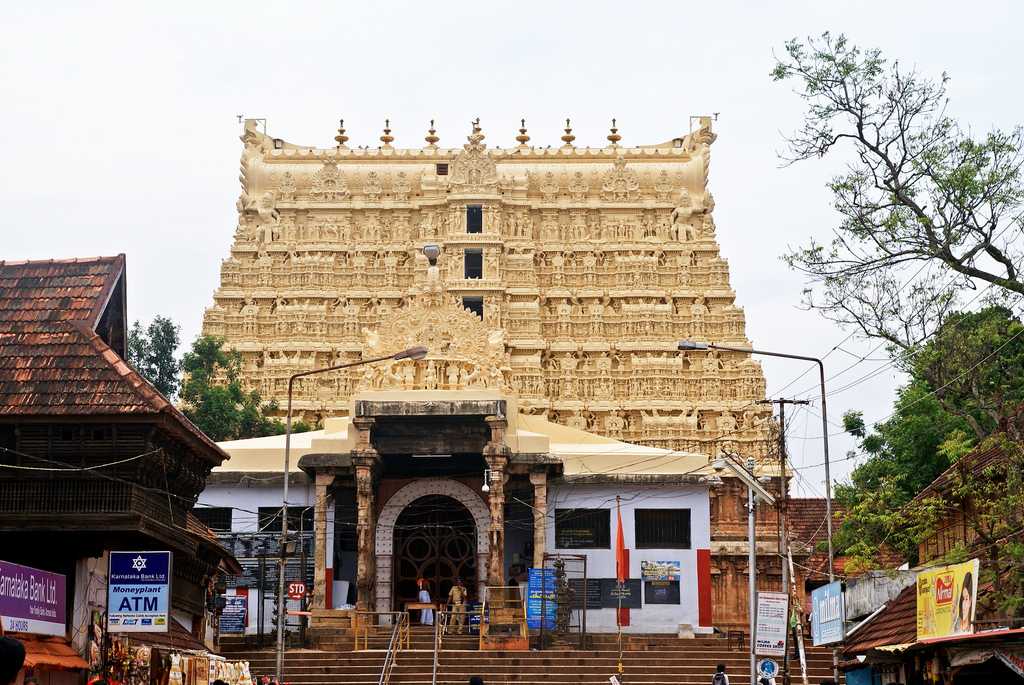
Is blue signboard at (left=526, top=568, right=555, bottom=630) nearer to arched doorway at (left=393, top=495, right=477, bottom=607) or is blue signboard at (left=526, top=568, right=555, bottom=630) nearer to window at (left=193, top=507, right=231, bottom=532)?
arched doorway at (left=393, top=495, right=477, bottom=607)

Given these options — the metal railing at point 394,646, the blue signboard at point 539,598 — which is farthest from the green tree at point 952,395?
the metal railing at point 394,646

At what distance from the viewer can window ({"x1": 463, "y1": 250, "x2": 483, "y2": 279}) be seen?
242 feet

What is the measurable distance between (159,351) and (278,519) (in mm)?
29008

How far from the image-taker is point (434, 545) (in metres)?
42.5

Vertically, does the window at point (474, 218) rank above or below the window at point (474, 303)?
above

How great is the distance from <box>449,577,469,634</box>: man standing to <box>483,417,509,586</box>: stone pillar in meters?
0.79

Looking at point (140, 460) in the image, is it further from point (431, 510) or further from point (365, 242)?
point (365, 242)

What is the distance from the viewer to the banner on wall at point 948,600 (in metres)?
21.8

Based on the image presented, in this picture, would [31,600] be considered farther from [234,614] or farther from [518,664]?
[234,614]

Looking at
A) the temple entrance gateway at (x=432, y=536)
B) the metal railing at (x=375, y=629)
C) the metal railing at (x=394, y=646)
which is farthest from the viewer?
the temple entrance gateway at (x=432, y=536)

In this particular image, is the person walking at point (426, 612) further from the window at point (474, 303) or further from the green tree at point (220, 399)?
the window at point (474, 303)

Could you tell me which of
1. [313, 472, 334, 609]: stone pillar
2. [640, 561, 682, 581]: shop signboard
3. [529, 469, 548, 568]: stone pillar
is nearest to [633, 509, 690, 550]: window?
[640, 561, 682, 581]: shop signboard

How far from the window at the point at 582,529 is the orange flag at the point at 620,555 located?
46cm

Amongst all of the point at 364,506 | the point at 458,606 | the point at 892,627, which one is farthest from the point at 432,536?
the point at 892,627
